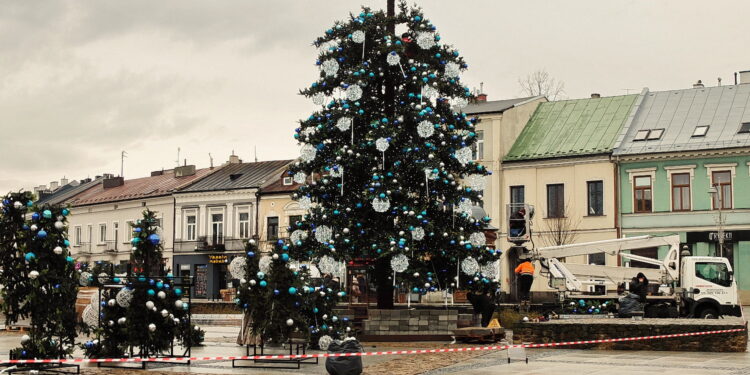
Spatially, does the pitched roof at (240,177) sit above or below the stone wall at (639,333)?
above

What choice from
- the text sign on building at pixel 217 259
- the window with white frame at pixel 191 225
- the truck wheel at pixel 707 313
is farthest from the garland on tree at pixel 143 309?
the window with white frame at pixel 191 225

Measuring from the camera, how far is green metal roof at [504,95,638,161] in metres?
48.1

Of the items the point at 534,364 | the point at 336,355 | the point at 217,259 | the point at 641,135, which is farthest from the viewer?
the point at 217,259

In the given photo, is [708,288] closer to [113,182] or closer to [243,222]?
[243,222]

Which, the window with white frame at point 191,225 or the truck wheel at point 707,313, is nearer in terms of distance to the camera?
the truck wheel at point 707,313

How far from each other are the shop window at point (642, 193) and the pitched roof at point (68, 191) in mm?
43386

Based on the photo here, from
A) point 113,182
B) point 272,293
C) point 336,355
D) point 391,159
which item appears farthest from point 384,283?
point 113,182

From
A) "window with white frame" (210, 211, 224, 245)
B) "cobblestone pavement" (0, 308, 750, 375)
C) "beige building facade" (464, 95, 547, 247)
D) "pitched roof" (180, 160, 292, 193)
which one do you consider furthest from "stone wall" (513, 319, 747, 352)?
"window with white frame" (210, 211, 224, 245)

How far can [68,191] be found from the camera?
260 ft

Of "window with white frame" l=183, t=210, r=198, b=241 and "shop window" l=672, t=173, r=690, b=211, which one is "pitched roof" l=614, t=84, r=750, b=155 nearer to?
"shop window" l=672, t=173, r=690, b=211

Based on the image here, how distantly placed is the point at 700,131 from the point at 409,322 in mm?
27055

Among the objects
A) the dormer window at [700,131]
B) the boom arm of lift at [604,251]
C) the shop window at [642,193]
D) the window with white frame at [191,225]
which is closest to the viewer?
the boom arm of lift at [604,251]

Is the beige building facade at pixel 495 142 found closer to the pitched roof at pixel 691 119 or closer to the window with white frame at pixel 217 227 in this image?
the pitched roof at pixel 691 119

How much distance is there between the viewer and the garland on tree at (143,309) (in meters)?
17.0
